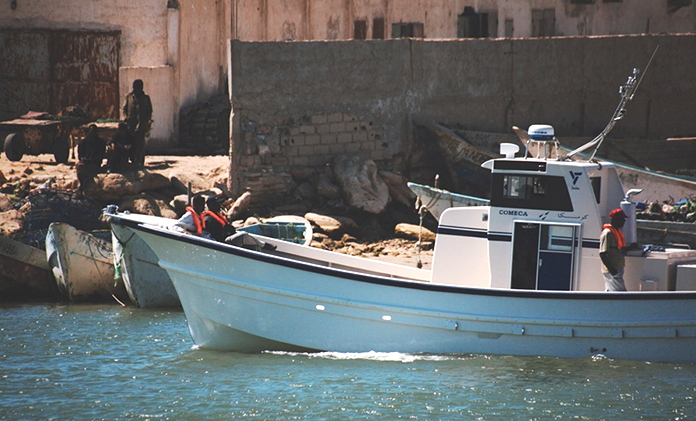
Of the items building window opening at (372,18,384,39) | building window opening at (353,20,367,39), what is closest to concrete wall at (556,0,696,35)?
building window opening at (372,18,384,39)

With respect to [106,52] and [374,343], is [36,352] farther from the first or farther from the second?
[106,52]

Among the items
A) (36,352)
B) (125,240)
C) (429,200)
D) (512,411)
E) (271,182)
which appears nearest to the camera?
(512,411)

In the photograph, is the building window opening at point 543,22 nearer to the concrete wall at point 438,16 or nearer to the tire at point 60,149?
the concrete wall at point 438,16

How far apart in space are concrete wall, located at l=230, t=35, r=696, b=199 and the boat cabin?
616 centimetres

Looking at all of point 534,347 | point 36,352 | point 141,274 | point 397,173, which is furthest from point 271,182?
point 534,347

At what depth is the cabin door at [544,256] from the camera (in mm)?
8312

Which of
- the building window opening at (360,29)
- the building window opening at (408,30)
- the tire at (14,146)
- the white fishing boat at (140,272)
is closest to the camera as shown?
the white fishing boat at (140,272)

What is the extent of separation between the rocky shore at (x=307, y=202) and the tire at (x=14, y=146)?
317mm

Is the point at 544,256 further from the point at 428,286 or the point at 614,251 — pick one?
the point at 428,286

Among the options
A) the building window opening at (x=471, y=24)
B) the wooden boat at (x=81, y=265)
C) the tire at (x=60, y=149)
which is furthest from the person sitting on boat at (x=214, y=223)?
the building window opening at (x=471, y=24)

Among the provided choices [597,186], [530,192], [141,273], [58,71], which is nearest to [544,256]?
[530,192]

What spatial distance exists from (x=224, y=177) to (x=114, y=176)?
2.06 m

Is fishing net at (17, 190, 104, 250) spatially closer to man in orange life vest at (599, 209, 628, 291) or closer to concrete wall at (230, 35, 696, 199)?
concrete wall at (230, 35, 696, 199)

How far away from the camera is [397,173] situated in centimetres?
1474
